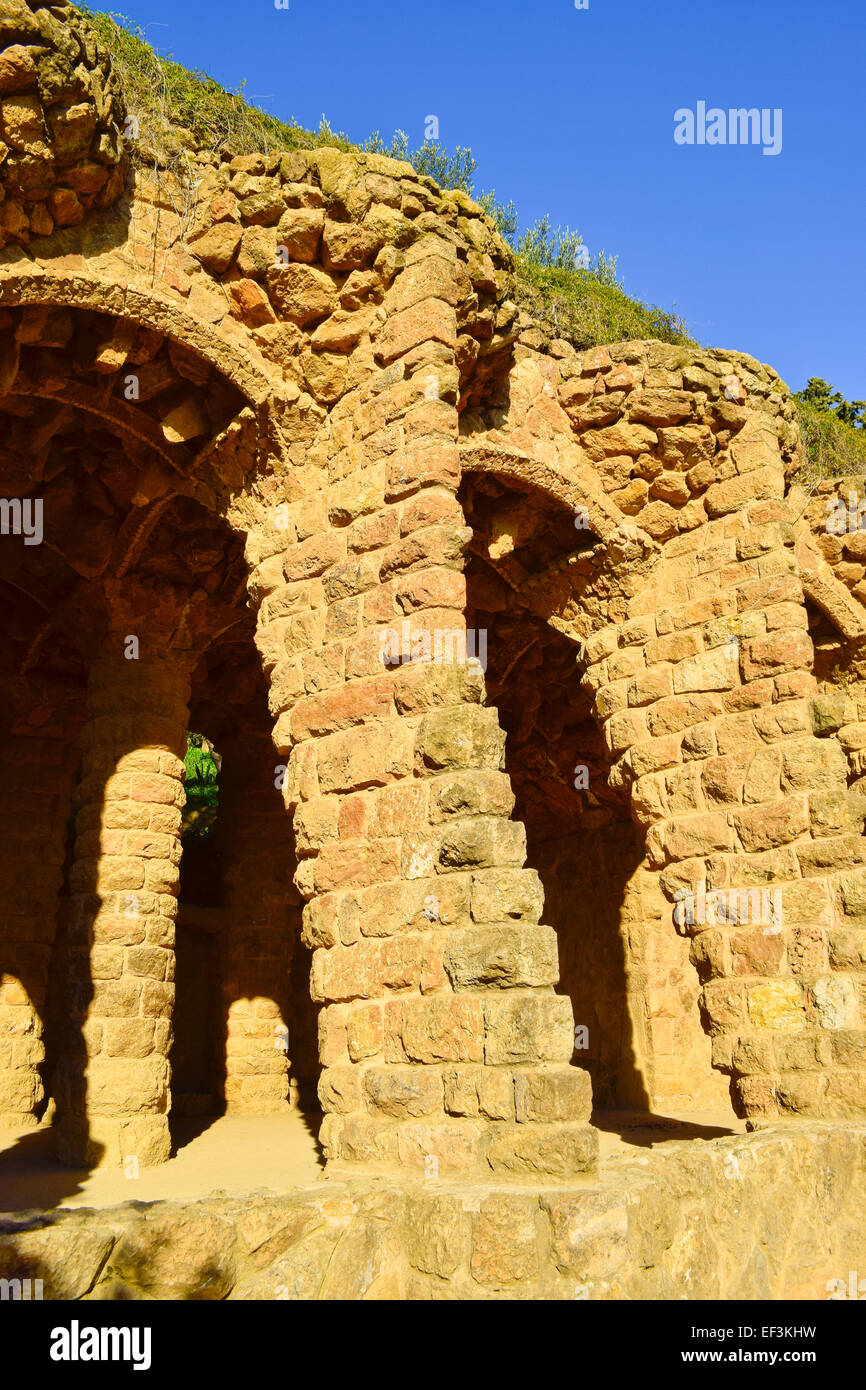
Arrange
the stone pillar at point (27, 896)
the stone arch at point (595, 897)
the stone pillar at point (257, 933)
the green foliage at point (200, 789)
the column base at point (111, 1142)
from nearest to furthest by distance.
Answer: the column base at point (111, 1142), the stone pillar at point (27, 896), the stone pillar at point (257, 933), the stone arch at point (595, 897), the green foliage at point (200, 789)

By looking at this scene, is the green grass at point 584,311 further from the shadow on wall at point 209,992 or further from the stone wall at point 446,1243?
the stone wall at point 446,1243

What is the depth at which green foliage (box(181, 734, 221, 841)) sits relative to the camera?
1712 centimetres

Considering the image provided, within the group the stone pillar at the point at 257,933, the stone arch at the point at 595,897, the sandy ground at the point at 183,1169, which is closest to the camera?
the sandy ground at the point at 183,1169

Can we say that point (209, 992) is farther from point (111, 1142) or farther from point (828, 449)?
point (828, 449)

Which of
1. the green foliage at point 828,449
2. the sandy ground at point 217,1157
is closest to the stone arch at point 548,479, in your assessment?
the green foliage at point 828,449

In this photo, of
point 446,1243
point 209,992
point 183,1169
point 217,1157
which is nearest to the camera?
point 446,1243

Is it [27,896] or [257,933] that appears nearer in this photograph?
[27,896]

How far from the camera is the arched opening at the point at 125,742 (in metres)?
6.30

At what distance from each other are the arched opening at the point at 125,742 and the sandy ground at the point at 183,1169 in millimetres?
294

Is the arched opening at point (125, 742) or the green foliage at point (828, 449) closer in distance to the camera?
the arched opening at point (125, 742)

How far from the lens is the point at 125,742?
7711 mm

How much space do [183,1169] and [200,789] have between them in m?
11.9

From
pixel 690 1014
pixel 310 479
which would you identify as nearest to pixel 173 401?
pixel 310 479

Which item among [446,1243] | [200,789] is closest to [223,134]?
[446,1243]
